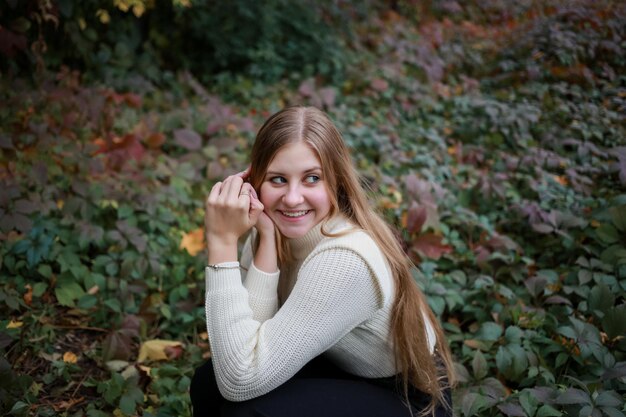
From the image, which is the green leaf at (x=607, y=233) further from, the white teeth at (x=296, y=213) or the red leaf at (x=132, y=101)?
the red leaf at (x=132, y=101)

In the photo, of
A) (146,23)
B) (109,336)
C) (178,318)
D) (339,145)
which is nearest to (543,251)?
(339,145)

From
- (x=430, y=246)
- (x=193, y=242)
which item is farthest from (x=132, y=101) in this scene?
(x=430, y=246)

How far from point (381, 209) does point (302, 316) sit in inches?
28.2

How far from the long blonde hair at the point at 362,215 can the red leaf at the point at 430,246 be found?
102cm

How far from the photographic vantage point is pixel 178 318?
8.19 ft

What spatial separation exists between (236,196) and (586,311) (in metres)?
1.65

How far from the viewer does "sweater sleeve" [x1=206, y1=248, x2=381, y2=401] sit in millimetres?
1418

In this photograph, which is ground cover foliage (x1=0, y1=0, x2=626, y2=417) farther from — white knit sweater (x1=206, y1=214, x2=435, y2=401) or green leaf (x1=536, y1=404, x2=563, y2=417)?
white knit sweater (x1=206, y1=214, x2=435, y2=401)

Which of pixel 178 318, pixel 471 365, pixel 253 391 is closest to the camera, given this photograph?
pixel 253 391

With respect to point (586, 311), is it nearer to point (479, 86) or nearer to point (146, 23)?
point (479, 86)

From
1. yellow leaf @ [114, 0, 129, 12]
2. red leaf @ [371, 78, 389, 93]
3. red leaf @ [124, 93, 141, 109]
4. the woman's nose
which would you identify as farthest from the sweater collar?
red leaf @ [371, 78, 389, 93]

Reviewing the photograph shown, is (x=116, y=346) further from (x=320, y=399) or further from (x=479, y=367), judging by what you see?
(x=479, y=367)

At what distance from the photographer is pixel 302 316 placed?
1.43 metres

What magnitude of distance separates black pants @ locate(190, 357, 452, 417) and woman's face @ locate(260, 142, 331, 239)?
465 mm
